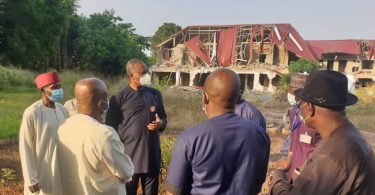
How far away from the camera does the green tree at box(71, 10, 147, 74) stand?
29.5 metres

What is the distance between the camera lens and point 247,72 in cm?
3356

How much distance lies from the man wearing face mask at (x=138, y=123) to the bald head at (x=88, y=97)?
1557 mm

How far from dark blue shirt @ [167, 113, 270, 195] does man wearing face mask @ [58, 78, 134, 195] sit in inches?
19.5

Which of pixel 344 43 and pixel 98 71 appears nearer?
pixel 98 71

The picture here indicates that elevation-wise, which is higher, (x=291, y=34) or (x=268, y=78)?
(x=291, y=34)

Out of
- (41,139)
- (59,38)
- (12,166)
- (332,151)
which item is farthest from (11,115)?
(59,38)

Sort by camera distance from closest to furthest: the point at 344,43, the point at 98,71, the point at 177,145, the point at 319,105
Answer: the point at 319,105
the point at 177,145
the point at 98,71
the point at 344,43

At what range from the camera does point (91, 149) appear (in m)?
2.59

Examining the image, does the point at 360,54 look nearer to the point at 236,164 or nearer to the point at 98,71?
the point at 98,71

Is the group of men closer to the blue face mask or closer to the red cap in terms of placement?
the blue face mask

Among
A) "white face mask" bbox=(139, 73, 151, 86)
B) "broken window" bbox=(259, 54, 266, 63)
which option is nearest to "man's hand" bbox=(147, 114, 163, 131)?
"white face mask" bbox=(139, 73, 151, 86)

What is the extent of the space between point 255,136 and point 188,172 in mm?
423

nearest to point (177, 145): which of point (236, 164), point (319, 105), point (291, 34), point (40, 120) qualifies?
point (236, 164)

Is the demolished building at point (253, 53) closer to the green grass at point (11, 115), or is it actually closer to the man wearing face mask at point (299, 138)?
the green grass at point (11, 115)
